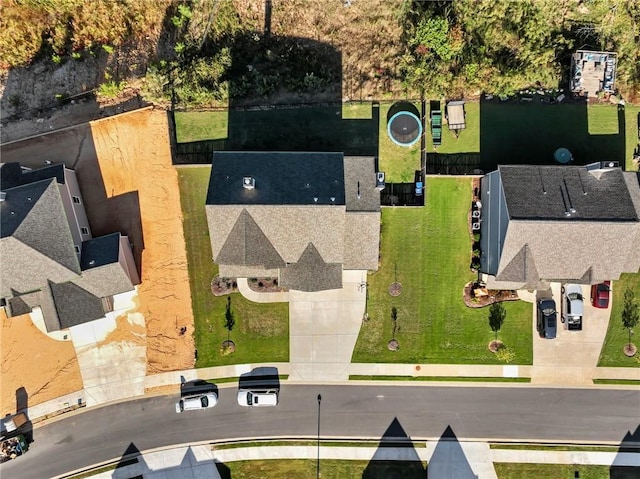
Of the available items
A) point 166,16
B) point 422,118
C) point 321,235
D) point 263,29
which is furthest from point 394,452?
point 166,16

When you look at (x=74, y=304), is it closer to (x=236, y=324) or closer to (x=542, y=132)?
(x=236, y=324)

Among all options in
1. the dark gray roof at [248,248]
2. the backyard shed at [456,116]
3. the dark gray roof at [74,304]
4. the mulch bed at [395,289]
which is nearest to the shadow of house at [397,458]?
the mulch bed at [395,289]

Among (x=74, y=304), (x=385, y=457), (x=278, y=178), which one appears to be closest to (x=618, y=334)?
(x=385, y=457)

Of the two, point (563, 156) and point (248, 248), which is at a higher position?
point (563, 156)

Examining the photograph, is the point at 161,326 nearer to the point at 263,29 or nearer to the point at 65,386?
the point at 65,386

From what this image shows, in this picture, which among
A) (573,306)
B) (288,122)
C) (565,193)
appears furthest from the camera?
(288,122)

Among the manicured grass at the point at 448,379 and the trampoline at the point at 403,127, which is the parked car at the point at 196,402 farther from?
the trampoline at the point at 403,127

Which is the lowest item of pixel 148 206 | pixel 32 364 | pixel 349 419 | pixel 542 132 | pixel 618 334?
pixel 349 419
